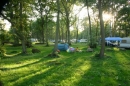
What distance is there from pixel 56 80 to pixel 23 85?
202 cm

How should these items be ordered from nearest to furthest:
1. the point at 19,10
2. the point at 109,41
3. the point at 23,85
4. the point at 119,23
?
the point at 23,85 < the point at 19,10 < the point at 109,41 < the point at 119,23

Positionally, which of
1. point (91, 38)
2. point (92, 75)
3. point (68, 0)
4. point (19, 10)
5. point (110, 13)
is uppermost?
point (68, 0)

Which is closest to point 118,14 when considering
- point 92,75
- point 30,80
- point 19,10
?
point 19,10

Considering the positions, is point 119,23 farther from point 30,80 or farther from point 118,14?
point 30,80

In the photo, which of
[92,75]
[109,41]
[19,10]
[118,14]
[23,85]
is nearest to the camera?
[23,85]

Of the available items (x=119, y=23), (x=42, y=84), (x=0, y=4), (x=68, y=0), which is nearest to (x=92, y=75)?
(x=42, y=84)

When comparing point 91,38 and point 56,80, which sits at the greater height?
point 91,38

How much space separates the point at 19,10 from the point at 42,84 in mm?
17188

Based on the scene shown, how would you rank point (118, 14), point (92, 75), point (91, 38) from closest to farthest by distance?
1. point (92, 75)
2. point (91, 38)
3. point (118, 14)

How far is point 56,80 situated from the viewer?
8.87m

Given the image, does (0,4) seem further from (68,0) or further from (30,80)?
(68,0)

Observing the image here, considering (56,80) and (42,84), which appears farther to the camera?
(56,80)

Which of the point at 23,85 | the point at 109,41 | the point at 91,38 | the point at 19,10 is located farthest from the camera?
the point at 109,41

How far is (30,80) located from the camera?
28.7ft
